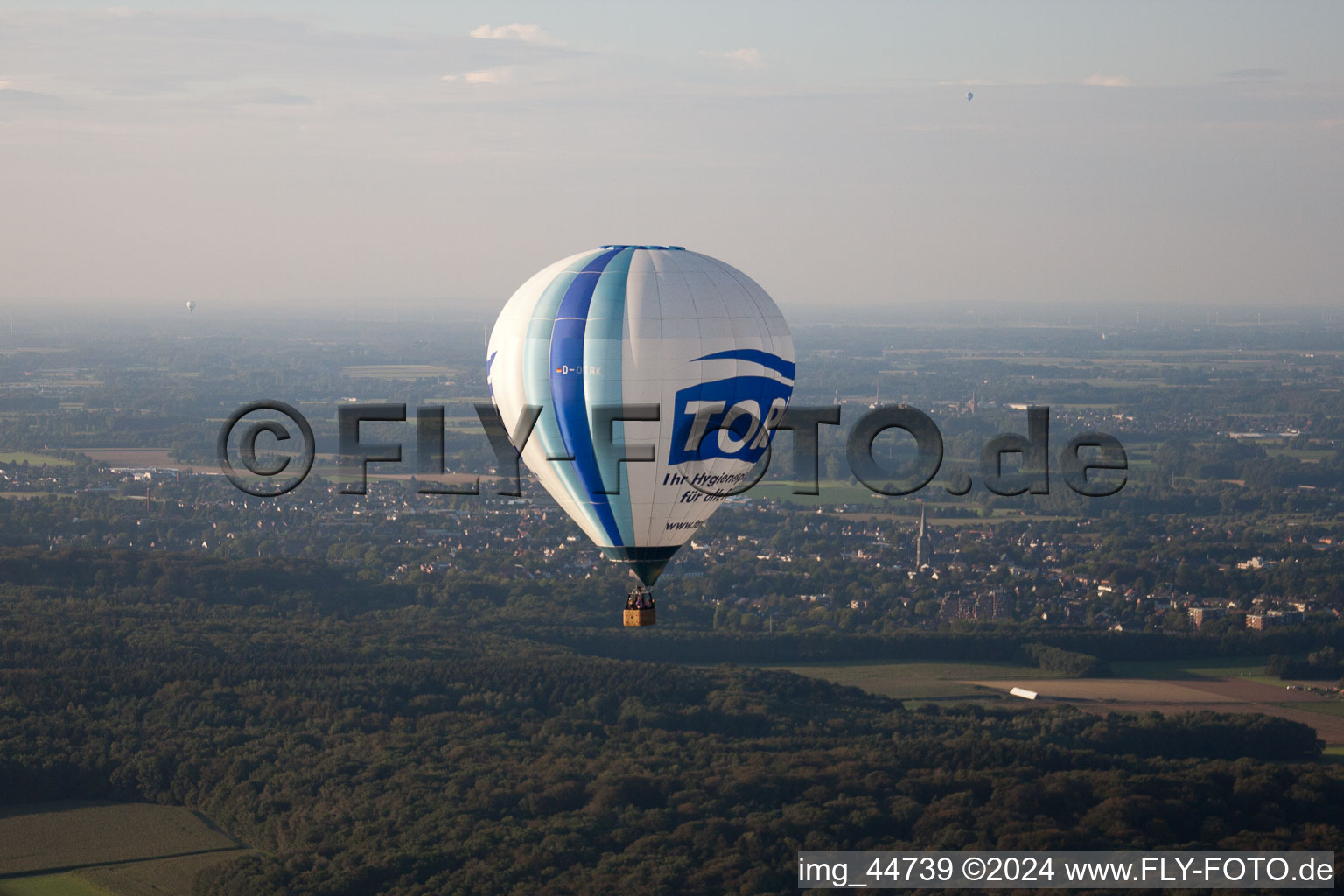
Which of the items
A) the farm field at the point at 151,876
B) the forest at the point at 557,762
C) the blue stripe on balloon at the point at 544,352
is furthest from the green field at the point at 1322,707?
the blue stripe on balloon at the point at 544,352

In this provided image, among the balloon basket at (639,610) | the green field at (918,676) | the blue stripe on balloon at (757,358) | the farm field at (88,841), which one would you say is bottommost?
the farm field at (88,841)

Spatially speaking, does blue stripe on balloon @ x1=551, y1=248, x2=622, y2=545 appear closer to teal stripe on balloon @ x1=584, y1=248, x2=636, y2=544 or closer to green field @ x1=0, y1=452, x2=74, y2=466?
teal stripe on balloon @ x1=584, y1=248, x2=636, y2=544

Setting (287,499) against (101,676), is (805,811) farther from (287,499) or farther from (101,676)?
(287,499)

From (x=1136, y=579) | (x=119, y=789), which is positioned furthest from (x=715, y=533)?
(x=119, y=789)

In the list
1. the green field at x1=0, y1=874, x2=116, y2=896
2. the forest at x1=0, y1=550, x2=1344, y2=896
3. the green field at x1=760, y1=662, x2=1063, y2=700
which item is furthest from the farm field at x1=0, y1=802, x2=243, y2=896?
the green field at x1=760, y1=662, x2=1063, y2=700

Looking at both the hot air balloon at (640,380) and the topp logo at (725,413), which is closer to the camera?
the hot air balloon at (640,380)

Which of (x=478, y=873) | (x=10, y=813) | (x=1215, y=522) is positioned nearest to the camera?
(x=478, y=873)

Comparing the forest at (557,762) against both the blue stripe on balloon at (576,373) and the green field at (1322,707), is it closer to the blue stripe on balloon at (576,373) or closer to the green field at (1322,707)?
the green field at (1322,707)

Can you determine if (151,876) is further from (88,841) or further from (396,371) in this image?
(396,371)
